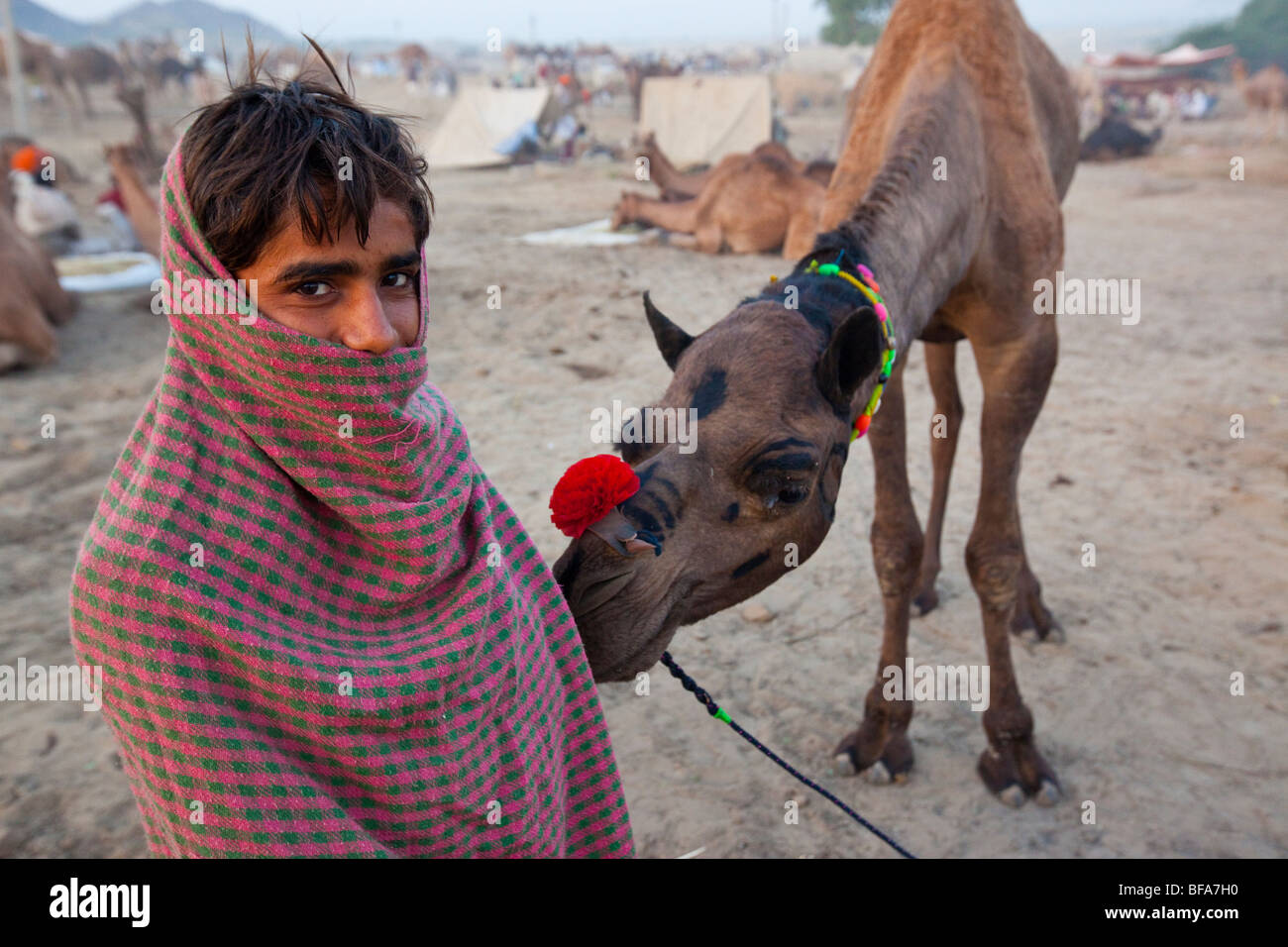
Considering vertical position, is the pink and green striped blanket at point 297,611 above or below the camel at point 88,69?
below

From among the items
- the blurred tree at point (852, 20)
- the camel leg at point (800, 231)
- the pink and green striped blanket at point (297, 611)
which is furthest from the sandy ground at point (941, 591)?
the blurred tree at point (852, 20)

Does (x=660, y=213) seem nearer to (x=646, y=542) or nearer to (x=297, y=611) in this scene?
(x=646, y=542)

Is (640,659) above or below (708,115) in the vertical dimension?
below

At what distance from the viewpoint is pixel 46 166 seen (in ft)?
34.3

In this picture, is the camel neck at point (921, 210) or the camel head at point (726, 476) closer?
the camel head at point (726, 476)

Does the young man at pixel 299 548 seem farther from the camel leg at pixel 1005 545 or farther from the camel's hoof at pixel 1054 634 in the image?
the camel's hoof at pixel 1054 634

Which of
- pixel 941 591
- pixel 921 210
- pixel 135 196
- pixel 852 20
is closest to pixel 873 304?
pixel 921 210

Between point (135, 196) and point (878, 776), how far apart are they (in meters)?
10.6

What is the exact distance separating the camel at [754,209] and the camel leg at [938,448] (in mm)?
6200

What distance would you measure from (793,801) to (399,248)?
2.56 m

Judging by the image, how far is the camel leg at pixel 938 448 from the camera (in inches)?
179

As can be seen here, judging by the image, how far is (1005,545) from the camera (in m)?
3.51

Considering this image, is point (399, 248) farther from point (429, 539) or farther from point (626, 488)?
point (626, 488)

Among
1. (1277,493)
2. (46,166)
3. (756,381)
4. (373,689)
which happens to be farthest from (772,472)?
(46,166)
